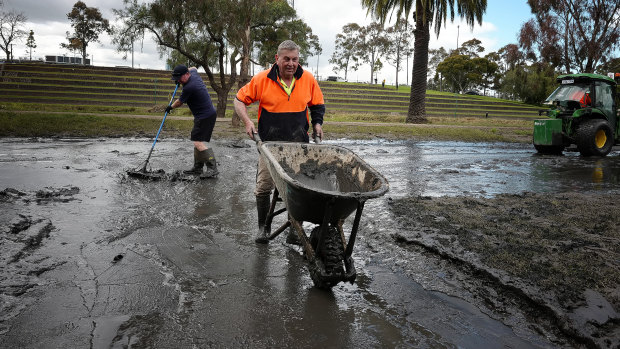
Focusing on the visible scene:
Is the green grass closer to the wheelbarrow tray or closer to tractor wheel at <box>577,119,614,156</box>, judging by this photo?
the wheelbarrow tray

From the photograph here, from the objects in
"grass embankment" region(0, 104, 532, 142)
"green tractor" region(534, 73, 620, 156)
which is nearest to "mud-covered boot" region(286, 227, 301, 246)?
"grass embankment" region(0, 104, 532, 142)

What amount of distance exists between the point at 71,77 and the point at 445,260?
36421mm

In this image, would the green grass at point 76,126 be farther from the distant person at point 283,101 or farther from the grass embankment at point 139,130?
the distant person at point 283,101

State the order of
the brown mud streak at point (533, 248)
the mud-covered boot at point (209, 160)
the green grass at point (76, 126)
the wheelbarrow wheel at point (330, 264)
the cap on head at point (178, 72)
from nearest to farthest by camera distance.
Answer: the brown mud streak at point (533, 248) < the wheelbarrow wheel at point (330, 264) < the cap on head at point (178, 72) < the mud-covered boot at point (209, 160) < the green grass at point (76, 126)

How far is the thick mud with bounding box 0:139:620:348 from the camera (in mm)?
2799

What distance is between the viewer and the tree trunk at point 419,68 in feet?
67.4

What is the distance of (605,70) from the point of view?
30234mm

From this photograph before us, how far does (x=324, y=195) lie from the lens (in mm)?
3055

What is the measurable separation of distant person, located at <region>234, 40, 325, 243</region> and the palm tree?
16966mm

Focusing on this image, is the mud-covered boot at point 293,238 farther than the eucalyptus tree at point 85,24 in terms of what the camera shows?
No

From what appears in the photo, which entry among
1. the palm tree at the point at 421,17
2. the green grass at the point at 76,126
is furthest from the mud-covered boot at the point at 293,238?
the palm tree at the point at 421,17

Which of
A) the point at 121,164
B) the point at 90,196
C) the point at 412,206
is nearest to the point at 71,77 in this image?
the point at 121,164

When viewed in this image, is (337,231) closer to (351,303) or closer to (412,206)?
(351,303)

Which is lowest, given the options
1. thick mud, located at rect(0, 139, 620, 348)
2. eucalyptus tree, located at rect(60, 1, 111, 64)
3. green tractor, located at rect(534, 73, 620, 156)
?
thick mud, located at rect(0, 139, 620, 348)
